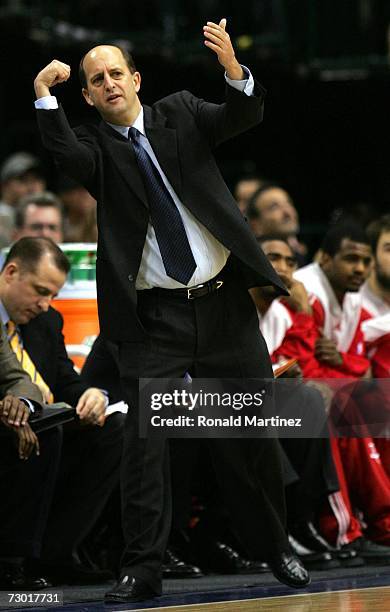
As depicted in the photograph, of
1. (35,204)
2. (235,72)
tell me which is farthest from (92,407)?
→ (35,204)

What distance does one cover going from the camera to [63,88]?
9.91 meters

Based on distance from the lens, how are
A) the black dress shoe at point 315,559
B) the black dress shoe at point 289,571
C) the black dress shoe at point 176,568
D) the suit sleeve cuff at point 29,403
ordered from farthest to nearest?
the black dress shoe at point 315,559
the black dress shoe at point 176,568
the suit sleeve cuff at point 29,403
the black dress shoe at point 289,571

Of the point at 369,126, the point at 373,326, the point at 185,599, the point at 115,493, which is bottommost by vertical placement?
the point at 185,599

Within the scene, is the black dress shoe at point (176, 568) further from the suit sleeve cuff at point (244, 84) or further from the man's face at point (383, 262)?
the suit sleeve cuff at point (244, 84)

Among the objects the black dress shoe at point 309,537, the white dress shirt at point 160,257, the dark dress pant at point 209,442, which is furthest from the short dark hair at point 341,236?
the white dress shirt at point 160,257

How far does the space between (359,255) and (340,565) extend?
1479 mm

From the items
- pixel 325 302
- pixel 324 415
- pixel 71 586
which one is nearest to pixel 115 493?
pixel 71 586

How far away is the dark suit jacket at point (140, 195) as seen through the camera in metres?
4.48

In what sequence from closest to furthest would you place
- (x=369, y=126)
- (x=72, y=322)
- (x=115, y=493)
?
(x=115, y=493), (x=72, y=322), (x=369, y=126)

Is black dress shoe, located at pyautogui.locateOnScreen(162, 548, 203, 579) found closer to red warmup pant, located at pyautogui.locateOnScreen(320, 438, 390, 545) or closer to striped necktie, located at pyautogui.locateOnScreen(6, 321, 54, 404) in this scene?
red warmup pant, located at pyautogui.locateOnScreen(320, 438, 390, 545)

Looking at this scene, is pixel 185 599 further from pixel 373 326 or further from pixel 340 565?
pixel 373 326

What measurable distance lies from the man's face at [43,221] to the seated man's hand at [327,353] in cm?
169

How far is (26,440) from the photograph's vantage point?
187 inches

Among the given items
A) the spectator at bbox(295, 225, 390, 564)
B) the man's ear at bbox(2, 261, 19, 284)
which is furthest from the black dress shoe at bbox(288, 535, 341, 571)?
the man's ear at bbox(2, 261, 19, 284)
